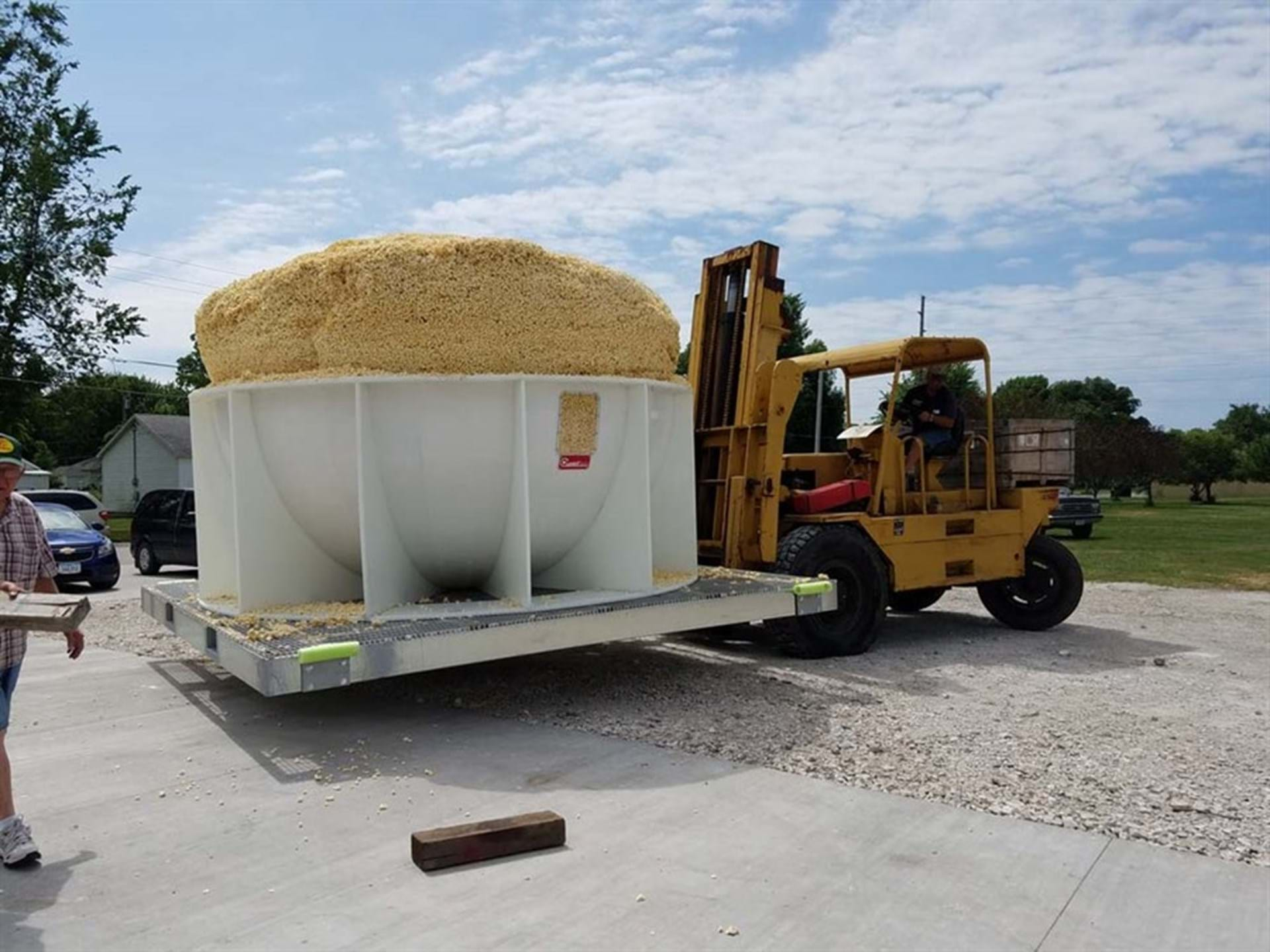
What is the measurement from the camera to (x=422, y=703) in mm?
7125

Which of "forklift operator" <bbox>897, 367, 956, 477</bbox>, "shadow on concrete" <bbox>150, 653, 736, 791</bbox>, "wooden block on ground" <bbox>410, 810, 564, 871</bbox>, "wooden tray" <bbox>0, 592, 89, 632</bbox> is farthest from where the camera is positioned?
"forklift operator" <bbox>897, 367, 956, 477</bbox>

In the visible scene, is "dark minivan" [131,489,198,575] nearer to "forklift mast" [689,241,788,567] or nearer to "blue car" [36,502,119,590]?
"blue car" [36,502,119,590]

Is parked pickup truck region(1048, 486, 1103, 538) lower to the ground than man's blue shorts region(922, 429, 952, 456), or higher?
lower

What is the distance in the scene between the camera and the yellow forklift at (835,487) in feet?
30.1

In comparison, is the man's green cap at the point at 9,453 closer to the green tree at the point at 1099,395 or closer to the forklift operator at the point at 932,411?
the forklift operator at the point at 932,411

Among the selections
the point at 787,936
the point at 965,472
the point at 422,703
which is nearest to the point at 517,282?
the point at 422,703

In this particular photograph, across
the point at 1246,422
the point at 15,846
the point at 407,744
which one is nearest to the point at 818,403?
the point at 407,744

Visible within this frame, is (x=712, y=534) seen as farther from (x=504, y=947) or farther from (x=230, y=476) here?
(x=504, y=947)

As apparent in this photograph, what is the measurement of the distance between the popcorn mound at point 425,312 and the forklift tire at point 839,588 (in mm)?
2870

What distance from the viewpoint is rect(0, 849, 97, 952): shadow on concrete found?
366cm

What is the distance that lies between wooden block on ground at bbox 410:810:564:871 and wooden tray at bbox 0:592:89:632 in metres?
1.62

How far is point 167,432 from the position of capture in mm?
54312

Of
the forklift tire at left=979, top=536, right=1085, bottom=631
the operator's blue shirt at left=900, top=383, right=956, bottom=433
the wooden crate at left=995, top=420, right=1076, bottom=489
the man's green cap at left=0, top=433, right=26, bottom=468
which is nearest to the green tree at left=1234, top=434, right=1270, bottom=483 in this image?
the forklift tire at left=979, top=536, right=1085, bottom=631

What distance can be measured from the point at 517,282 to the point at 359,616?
92.6 inches
